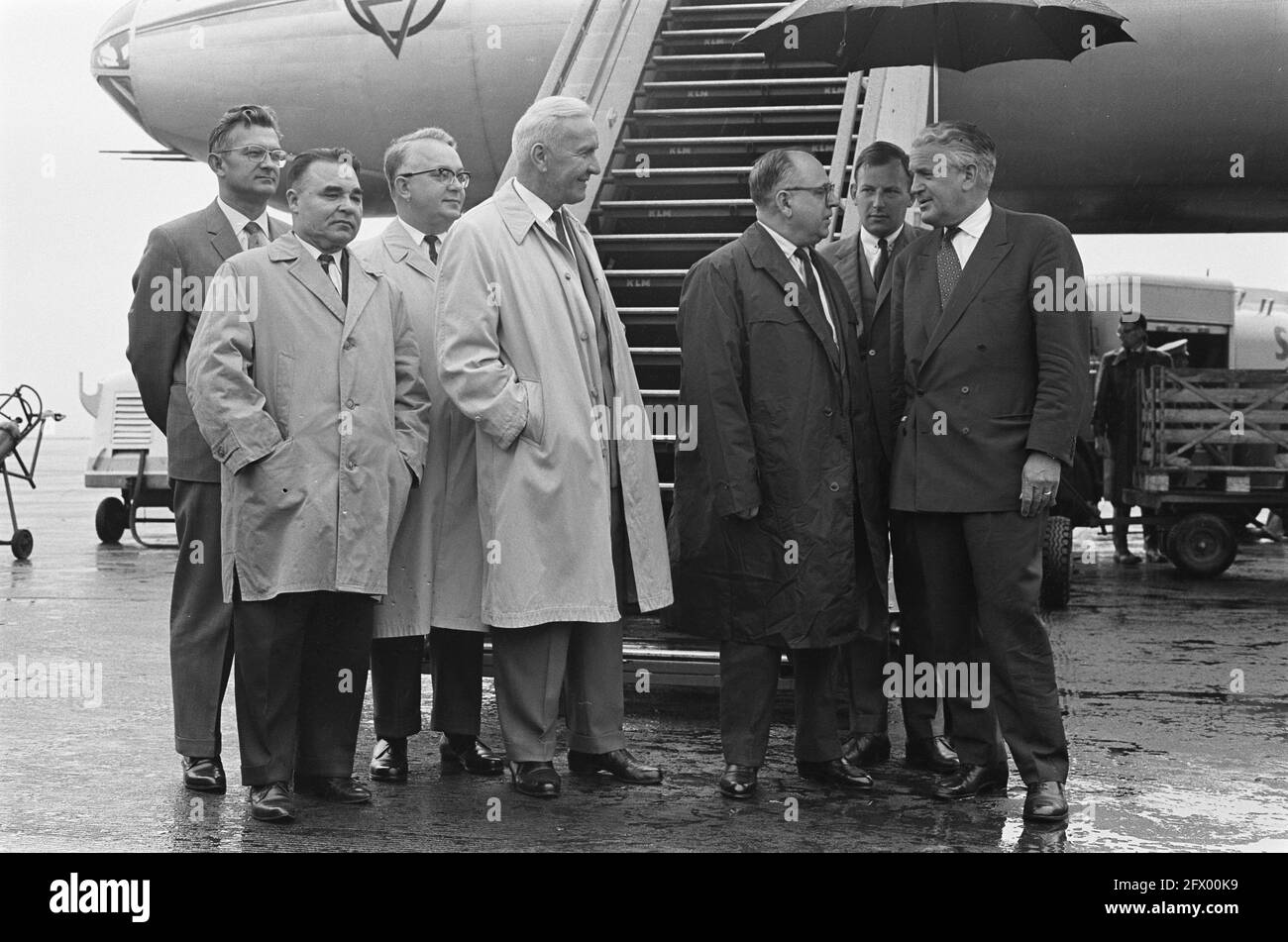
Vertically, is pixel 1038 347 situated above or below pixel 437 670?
above

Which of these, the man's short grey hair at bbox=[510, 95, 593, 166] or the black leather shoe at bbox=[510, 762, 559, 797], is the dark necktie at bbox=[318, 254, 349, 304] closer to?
the man's short grey hair at bbox=[510, 95, 593, 166]

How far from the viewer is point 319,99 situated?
12430mm

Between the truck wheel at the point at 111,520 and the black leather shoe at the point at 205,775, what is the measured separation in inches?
414

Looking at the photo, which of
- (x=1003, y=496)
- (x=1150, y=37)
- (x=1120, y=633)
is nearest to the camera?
(x=1003, y=496)

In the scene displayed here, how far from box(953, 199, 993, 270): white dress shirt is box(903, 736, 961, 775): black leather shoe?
1570 millimetres

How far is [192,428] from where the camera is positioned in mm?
4539

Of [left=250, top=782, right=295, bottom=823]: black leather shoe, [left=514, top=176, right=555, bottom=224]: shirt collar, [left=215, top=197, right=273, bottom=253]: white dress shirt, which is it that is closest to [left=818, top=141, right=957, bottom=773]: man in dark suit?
[left=514, top=176, right=555, bottom=224]: shirt collar

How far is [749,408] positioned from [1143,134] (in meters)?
7.56

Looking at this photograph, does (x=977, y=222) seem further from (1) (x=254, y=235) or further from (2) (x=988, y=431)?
(1) (x=254, y=235)

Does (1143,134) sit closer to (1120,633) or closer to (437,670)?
(1120,633)

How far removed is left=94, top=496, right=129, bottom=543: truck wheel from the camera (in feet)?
47.6

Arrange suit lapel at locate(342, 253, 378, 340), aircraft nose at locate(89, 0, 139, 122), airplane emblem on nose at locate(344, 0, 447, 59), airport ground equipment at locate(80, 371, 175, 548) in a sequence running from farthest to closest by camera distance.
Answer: airport ground equipment at locate(80, 371, 175, 548) < aircraft nose at locate(89, 0, 139, 122) < airplane emblem on nose at locate(344, 0, 447, 59) < suit lapel at locate(342, 253, 378, 340)

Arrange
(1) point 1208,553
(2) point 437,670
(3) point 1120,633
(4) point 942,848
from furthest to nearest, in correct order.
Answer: (1) point 1208,553 → (3) point 1120,633 → (2) point 437,670 → (4) point 942,848

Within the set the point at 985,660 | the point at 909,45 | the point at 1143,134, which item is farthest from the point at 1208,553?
the point at 985,660
